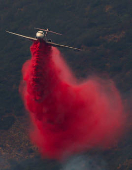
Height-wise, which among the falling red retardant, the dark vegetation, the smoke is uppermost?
the dark vegetation

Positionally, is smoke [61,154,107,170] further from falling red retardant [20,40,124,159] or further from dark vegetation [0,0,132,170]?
dark vegetation [0,0,132,170]

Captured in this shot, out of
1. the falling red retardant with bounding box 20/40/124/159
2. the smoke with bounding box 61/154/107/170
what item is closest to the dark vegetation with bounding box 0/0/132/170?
the falling red retardant with bounding box 20/40/124/159

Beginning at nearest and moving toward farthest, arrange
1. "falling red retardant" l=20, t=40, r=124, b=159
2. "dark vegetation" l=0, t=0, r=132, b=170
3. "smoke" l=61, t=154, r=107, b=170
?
"falling red retardant" l=20, t=40, r=124, b=159, "smoke" l=61, t=154, r=107, b=170, "dark vegetation" l=0, t=0, r=132, b=170

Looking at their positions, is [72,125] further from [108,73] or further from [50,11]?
[50,11]

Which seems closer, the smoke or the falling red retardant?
the falling red retardant

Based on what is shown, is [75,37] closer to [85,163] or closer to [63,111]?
[63,111]
